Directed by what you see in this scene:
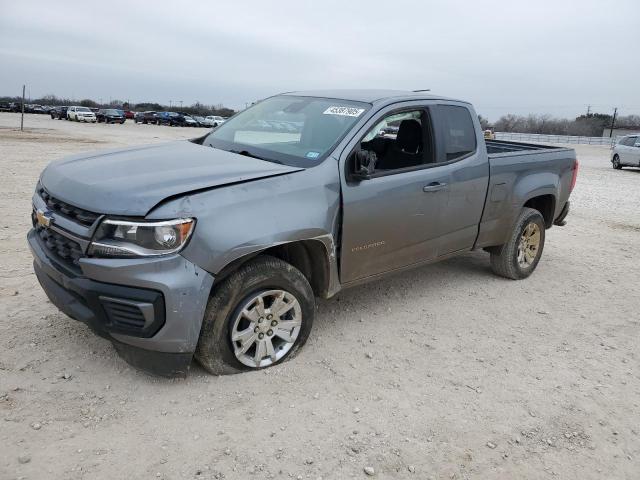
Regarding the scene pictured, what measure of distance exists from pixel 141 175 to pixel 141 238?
0.54 metres

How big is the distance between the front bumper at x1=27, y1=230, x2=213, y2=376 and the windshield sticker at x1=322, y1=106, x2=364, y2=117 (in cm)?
182

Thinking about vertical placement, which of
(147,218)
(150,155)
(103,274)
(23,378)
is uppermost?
(150,155)

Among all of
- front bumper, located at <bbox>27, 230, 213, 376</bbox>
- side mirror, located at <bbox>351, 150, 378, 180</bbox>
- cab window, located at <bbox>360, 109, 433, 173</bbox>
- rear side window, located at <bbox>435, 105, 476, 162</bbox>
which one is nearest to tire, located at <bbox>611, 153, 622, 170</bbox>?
rear side window, located at <bbox>435, 105, 476, 162</bbox>

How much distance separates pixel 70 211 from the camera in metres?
3.22

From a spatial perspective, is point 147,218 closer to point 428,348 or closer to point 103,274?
point 103,274

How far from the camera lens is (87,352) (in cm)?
366

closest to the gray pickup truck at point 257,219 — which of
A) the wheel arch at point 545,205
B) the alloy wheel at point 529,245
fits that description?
the alloy wheel at point 529,245

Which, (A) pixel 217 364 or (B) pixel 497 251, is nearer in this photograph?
(A) pixel 217 364

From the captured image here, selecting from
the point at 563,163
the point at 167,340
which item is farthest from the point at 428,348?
the point at 563,163

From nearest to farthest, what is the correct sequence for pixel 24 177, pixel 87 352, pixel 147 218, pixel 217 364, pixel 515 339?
pixel 147 218
pixel 217 364
pixel 87 352
pixel 515 339
pixel 24 177

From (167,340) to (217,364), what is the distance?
0.45 meters

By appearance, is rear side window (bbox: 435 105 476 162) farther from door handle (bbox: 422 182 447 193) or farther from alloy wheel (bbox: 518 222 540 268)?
alloy wheel (bbox: 518 222 540 268)

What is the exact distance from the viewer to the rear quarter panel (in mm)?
5156

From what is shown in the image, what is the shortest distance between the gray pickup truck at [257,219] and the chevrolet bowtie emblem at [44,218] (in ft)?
0.05
